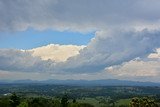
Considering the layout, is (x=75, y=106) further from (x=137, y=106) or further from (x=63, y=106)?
(x=137, y=106)

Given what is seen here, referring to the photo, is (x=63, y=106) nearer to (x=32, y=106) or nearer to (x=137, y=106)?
(x=32, y=106)

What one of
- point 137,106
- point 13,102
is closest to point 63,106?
point 13,102

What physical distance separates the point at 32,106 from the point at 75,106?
77.2 feet

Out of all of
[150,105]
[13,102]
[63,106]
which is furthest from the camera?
[63,106]

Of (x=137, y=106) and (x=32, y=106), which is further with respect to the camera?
(x=32, y=106)

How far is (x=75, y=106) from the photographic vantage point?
600ft

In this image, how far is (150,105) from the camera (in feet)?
508

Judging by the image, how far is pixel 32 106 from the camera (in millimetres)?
176250

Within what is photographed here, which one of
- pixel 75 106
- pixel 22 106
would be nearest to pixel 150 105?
pixel 75 106

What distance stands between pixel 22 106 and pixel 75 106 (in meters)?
33.2

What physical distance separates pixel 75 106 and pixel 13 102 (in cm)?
3341

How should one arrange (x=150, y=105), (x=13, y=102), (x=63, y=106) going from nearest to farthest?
1. (x=150, y=105)
2. (x=13, y=102)
3. (x=63, y=106)

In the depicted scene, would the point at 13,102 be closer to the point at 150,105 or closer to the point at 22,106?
the point at 22,106

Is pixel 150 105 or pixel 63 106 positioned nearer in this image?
pixel 150 105
